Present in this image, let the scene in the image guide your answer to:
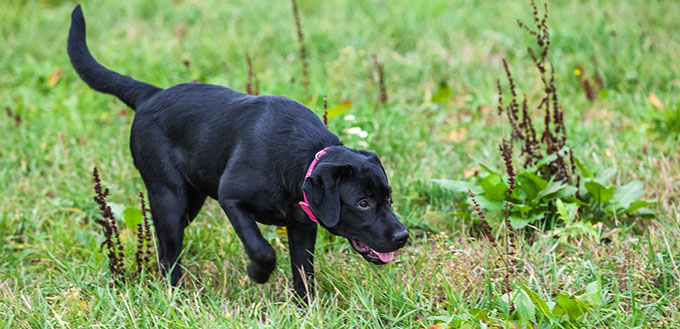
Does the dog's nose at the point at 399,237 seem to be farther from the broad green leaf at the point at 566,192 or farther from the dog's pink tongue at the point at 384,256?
the broad green leaf at the point at 566,192

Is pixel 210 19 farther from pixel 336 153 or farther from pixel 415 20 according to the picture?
pixel 336 153

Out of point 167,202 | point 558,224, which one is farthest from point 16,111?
point 558,224

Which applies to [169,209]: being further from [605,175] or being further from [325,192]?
[605,175]

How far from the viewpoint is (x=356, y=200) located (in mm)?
3039

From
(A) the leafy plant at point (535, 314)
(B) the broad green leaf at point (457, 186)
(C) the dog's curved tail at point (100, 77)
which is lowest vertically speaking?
(A) the leafy plant at point (535, 314)

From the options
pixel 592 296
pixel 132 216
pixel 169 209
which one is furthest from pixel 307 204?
pixel 132 216

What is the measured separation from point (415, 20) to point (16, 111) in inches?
151

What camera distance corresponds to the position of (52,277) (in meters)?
3.85

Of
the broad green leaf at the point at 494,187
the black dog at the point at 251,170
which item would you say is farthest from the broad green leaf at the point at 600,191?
the black dog at the point at 251,170

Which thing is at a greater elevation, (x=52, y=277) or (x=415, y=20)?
(x=415, y=20)

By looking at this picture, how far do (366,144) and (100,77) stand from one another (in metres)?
1.76

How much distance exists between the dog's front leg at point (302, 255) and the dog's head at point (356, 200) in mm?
354

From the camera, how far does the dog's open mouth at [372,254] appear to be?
3.13 metres

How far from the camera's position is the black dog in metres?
3.04
